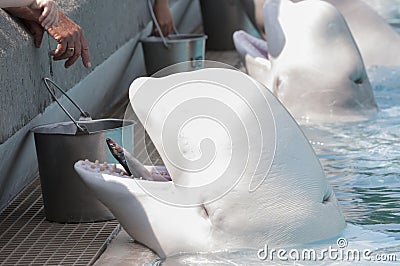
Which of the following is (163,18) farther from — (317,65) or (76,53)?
(76,53)

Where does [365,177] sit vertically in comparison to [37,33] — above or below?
below

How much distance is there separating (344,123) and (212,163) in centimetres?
287

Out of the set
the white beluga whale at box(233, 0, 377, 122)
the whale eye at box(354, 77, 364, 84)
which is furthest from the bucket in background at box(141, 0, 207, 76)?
the whale eye at box(354, 77, 364, 84)

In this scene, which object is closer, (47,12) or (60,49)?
(47,12)

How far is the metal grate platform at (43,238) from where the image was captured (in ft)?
14.3

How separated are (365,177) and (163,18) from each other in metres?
2.88

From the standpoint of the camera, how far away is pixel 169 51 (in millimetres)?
7656

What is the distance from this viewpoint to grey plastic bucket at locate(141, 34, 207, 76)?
7617mm

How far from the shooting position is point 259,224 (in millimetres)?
4238

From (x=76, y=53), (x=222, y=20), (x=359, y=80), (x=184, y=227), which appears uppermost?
(x=76, y=53)

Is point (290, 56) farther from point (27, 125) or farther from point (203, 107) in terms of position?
point (203, 107)

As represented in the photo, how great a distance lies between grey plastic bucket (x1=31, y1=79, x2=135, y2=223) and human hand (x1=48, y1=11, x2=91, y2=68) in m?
0.49

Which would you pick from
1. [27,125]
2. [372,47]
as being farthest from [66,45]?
[372,47]

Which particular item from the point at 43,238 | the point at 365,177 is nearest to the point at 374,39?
the point at 365,177
